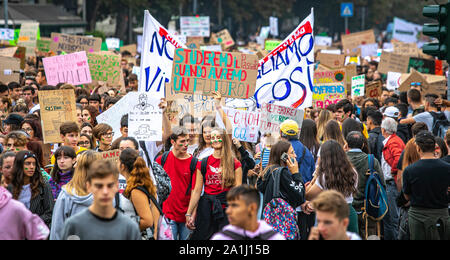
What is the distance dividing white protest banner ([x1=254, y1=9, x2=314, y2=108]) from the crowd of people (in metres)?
1.03

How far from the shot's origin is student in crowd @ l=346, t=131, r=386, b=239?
7.09m

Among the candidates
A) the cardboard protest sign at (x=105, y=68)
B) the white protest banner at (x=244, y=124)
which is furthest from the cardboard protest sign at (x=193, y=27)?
the white protest banner at (x=244, y=124)

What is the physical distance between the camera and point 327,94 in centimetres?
1262

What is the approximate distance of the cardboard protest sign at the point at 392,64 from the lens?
60.3 feet

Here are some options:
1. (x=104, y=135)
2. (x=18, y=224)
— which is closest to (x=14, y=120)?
(x=104, y=135)

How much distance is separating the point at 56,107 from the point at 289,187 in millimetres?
4035

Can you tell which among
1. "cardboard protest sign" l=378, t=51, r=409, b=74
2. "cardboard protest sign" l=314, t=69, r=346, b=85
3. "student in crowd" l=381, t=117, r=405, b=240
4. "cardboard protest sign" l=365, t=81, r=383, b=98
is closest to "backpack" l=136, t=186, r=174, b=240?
"student in crowd" l=381, t=117, r=405, b=240

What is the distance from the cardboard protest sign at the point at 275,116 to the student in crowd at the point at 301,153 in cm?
82

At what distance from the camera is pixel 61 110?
31.3 feet

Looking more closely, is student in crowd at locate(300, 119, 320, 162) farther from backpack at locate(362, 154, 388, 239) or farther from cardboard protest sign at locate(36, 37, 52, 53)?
cardboard protest sign at locate(36, 37, 52, 53)

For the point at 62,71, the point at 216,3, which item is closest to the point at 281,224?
the point at 62,71

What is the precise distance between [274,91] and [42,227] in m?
5.20

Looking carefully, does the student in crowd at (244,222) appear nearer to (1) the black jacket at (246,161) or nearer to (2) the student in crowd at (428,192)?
(2) the student in crowd at (428,192)

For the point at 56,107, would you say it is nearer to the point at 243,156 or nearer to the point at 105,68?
the point at 243,156
